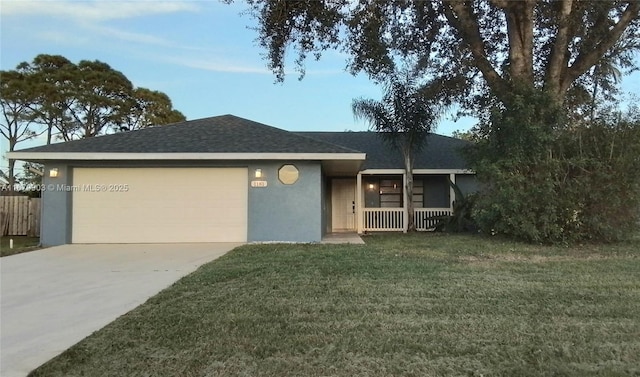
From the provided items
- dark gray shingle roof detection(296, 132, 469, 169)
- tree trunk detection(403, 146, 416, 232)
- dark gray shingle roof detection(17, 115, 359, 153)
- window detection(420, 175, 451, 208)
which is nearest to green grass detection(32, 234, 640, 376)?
dark gray shingle roof detection(17, 115, 359, 153)

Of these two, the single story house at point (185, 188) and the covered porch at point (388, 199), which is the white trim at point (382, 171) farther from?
the single story house at point (185, 188)

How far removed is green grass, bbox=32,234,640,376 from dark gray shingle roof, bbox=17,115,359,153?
4793 mm

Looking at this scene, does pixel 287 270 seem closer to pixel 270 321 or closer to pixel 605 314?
pixel 270 321

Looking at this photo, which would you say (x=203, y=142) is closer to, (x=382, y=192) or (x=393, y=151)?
(x=393, y=151)

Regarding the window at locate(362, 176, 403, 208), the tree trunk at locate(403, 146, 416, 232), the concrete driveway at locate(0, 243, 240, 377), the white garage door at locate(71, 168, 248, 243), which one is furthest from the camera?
the window at locate(362, 176, 403, 208)

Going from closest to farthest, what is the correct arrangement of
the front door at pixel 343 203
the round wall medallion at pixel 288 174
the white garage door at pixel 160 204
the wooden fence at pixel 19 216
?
the round wall medallion at pixel 288 174, the white garage door at pixel 160 204, the wooden fence at pixel 19 216, the front door at pixel 343 203

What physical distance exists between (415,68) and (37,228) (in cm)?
1368

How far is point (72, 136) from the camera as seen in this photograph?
1201 inches

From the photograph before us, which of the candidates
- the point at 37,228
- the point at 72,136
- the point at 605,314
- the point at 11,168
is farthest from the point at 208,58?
the point at 72,136

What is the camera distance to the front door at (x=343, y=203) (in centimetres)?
1858

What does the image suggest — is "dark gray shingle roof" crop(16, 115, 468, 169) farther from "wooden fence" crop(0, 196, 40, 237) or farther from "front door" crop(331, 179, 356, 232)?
"front door" crop(331, 179, 356, 232)

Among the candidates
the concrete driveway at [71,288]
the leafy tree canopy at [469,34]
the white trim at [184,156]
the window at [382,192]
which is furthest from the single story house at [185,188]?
the window at [382,192]

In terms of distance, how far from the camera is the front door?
61.0 ft

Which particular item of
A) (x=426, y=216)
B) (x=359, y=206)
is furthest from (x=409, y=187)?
(x=359, y=206)
